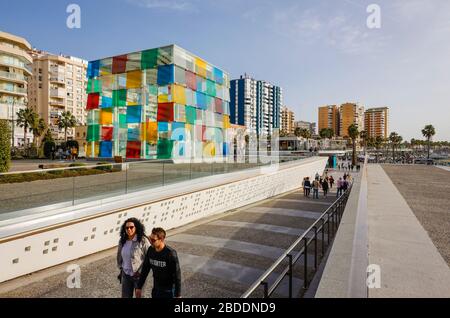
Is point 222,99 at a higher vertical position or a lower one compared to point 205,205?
higher

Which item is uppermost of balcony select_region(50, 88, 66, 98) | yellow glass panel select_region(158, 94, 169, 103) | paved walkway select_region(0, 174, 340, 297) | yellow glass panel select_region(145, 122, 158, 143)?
balcony select_region(50, 88, 66, 98)

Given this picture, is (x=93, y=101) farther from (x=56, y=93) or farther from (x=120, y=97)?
(x=56, y=93)

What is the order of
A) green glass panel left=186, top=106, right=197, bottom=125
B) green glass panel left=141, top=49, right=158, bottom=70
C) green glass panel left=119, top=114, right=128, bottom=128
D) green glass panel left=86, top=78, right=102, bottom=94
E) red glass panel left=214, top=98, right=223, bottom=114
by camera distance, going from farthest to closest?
red glass panel left=214, top=98, right=223, bottom=114 → green glass panel left=86, top=78, right=102, bottom=94 → green glass panel left=119, top=114, right=128, bottom=128 → green glass panel left=186, top=106, right=197, bottom=125 → green glass panel left=141, top=49, right=158, bottom=70

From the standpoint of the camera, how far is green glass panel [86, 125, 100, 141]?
38906mm

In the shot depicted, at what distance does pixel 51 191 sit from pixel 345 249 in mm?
7988

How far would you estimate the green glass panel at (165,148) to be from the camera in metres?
32.6

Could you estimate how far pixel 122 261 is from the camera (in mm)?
4805

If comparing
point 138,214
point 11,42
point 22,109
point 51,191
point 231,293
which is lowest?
point 231,293

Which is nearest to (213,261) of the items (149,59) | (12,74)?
(149,59)

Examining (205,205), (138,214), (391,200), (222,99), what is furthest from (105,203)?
(222,99)

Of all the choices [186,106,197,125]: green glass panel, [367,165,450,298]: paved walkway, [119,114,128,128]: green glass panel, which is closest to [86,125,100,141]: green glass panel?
[119,114,128,128]: green glass panel

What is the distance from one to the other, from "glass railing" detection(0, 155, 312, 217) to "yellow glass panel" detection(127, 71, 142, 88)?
26452 mm

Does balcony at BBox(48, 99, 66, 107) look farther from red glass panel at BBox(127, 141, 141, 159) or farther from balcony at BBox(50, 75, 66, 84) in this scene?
red glass panel at BBox(127, 141, 141, 159)
